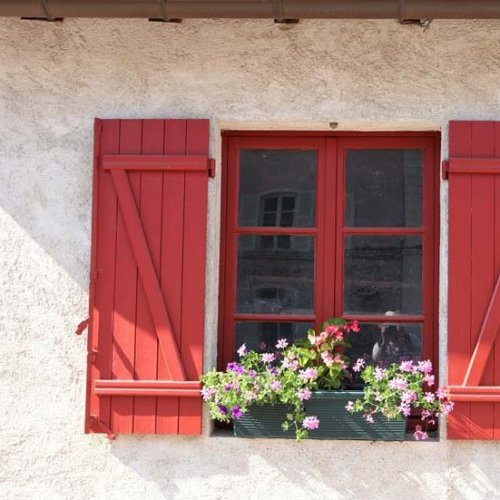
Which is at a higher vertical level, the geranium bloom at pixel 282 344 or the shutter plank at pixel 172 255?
the shutter plank at pixel 172 255

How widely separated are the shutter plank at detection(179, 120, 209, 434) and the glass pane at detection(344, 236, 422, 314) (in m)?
0.74

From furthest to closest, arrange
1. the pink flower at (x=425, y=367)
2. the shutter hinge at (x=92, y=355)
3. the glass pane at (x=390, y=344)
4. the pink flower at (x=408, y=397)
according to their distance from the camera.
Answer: the glass pane at (x=390, y=344), the shutter hinge at (x=92, y=355), the pink flower at (x=425, y=367), the pink flower at (x=408, y=397)

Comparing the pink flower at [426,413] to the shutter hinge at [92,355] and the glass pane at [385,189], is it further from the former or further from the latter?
the shutter hinge at [92,355]

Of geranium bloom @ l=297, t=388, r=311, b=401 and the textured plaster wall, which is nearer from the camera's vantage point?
geranium bloom @ l=297, t=388, r=311, b=401

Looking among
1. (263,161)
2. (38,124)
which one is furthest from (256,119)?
(38,124)

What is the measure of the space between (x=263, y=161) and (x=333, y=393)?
1219 mm

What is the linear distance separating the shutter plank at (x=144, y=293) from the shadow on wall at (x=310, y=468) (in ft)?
0.50

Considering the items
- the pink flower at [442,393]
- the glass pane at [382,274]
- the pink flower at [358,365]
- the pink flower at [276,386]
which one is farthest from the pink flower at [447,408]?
the pink flower at [276,386]

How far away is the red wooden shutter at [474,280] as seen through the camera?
405 cm

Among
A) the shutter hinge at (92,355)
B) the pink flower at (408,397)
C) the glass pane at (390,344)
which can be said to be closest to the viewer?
the pink flower at (408,397)

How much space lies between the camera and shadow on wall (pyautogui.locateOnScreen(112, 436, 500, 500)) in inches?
162

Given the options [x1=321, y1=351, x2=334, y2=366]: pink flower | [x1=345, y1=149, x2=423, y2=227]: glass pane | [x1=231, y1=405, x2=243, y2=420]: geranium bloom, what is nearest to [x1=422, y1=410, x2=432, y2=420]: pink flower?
[x1=321, y1=351, x2=334, y2=366]: pink flower

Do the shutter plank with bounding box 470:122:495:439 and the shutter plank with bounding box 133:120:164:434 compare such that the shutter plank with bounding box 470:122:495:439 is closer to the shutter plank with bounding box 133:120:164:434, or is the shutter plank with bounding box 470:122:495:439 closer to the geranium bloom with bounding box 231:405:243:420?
the geranium bloom with bounding box 231:405:243:420

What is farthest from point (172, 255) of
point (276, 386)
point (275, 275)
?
point (276, 386)
